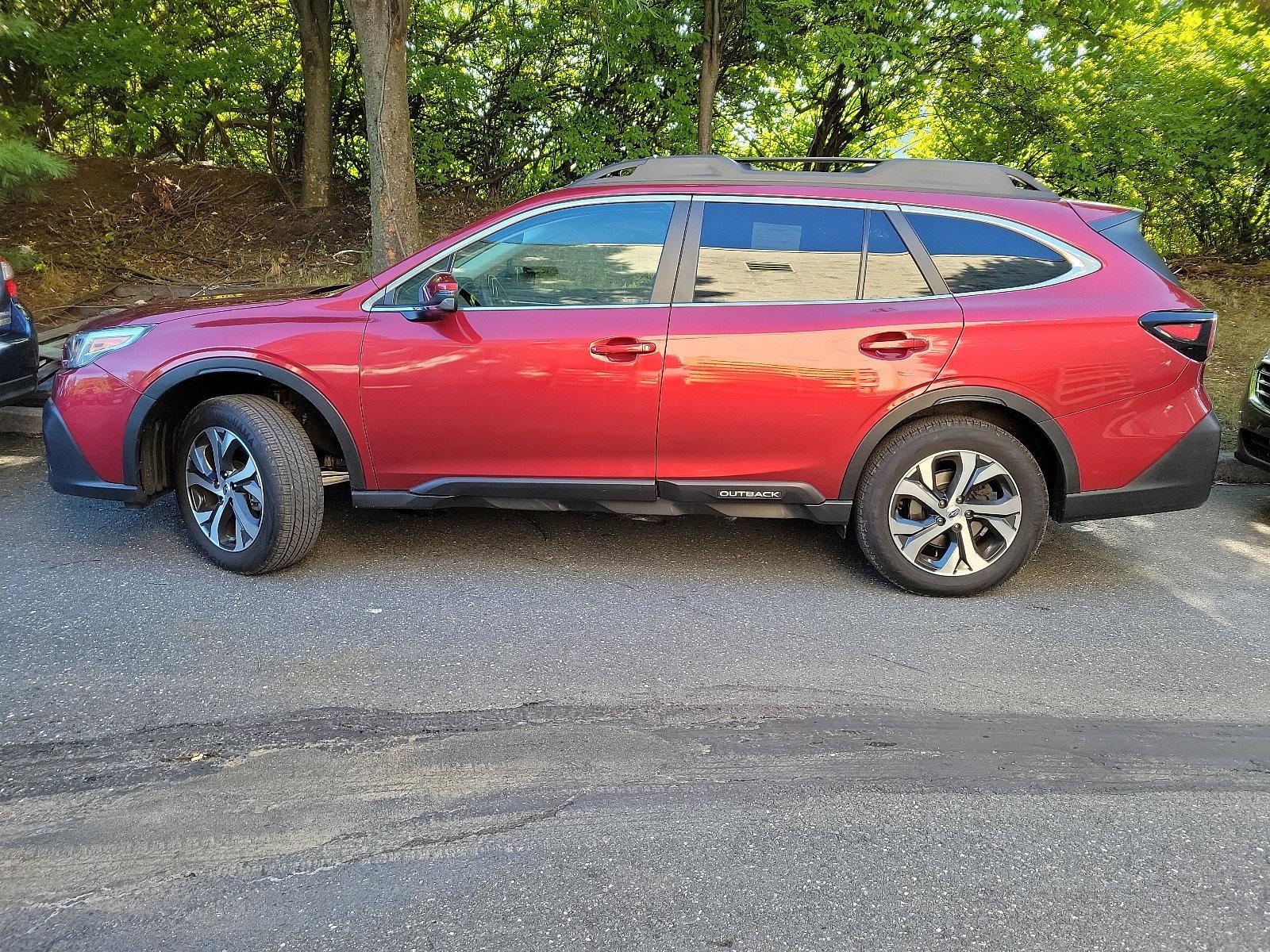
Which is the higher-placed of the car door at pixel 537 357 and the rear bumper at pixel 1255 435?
the car door at pixel 537 357

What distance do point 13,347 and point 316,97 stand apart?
5976 millimetres

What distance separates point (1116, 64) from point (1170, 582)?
24.1ft

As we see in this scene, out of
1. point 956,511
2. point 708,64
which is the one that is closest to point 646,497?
point 956,511

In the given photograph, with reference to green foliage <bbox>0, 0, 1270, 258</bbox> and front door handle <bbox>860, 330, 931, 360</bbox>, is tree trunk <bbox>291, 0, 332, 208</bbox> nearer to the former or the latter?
green foliage <bbox>0, 0, 1270, 258</bbox>

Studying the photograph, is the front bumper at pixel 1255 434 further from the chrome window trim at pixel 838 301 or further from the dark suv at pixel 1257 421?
the chrome window trim at pixel 838 301

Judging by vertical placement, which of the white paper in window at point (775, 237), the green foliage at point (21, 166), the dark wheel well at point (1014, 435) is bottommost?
the dark wheel well at point (1014, 435)

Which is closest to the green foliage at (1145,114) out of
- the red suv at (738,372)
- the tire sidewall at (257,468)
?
the red suv at (738,372)

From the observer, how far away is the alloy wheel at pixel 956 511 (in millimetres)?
4113

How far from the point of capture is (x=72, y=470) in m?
4.38

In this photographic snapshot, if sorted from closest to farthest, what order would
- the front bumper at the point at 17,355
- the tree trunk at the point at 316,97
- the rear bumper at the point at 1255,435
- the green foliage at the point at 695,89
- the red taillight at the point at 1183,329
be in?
the red taillight at the point at 1183,329 < the rear bumper at the point at 1255,435 < the front bumper at the point at 17,355 < the green foliage at the point at 695,89 < the tree trunk at the point at 316,97

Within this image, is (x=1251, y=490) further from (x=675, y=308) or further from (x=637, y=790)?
(x=637, y=790)

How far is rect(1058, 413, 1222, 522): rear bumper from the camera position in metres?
4.07

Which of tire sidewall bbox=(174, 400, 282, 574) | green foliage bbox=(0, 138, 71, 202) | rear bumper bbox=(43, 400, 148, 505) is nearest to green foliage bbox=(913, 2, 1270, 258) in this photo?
green foliage bbox=(0, 138, 71, 202)

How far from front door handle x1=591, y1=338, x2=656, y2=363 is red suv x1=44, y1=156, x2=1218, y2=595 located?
1 cm
